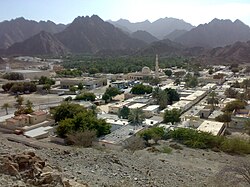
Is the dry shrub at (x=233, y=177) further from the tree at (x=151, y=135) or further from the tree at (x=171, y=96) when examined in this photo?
the tree at (x=171, y=96)

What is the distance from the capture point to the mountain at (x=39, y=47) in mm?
150625

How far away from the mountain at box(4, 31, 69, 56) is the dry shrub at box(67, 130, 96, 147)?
133 metres

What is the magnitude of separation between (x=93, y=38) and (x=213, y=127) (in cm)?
15189

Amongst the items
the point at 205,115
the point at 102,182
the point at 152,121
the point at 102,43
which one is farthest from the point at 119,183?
the point at 102,43

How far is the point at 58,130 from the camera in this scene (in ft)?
74.3

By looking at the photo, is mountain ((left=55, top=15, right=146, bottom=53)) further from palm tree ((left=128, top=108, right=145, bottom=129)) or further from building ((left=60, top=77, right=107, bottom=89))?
palm tree ((left=128, top=108, right=145, bottom=129))

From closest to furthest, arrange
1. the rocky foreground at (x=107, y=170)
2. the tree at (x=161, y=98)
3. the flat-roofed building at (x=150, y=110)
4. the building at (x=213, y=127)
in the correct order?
the rocky foreground at (x=107, y=170)
the building at (x=213, y=127)
the flat-roofed building at (x=150, y=110)
the tree at (x=161, y=98)

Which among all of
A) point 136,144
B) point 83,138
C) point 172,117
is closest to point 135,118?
point 172,117

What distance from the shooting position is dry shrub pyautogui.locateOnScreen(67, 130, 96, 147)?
2048 centimetres

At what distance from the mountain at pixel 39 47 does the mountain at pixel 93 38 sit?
979cm

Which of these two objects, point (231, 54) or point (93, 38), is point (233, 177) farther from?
point (93, 38)

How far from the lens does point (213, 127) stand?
25.4 metres

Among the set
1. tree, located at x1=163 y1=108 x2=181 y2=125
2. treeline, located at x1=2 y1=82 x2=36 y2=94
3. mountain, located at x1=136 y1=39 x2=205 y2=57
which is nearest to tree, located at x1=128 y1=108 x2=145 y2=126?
tree, located at x1=163 y1=108 x2=181 y2=125

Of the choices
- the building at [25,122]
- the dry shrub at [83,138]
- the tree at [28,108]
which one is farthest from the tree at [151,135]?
the tree at [28,108]
